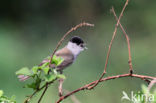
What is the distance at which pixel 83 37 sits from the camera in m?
5.20

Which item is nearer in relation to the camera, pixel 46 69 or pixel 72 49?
pixel 46 69

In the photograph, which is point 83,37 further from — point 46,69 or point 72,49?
point 46,69

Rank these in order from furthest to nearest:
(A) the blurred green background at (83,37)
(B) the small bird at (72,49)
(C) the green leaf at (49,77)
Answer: (A) the blurred green background at (83,37) < (B) the small bird at (72,49) < (C) the green leaf at (49,77)

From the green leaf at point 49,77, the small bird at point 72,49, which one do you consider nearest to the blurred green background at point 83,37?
the small bird at point 72,49

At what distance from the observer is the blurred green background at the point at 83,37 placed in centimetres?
371

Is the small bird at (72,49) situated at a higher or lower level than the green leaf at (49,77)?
higher

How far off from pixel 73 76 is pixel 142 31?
6.61ft

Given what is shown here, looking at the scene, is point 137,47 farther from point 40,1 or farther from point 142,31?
→ point 40,1

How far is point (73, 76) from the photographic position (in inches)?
153

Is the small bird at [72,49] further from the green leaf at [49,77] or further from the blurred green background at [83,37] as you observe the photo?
the blurred green background at [83,37]

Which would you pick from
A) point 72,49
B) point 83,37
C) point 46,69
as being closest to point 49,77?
point 46,69

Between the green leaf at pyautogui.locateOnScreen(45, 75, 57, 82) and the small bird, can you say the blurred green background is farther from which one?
the green leaf at pyautogui.locateOnScreen(45, 75, 57, 82)

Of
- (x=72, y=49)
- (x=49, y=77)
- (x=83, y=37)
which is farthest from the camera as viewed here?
(x=83, y=37)

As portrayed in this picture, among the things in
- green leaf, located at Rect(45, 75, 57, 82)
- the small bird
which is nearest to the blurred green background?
the small bird
